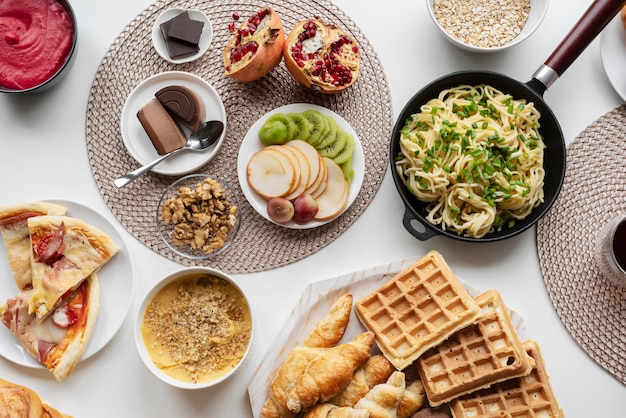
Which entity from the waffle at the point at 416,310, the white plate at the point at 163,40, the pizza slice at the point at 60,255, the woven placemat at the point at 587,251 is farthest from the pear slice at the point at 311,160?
the woven placemat at the point at 587,251

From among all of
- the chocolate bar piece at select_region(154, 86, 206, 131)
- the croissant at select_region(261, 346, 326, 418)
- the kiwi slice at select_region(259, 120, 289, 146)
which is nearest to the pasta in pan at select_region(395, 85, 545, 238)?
the kiwi slice at select_region(259, 120, 289, 146)

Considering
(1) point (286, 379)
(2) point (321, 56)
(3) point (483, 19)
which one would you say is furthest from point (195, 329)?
(3) point (483, 19)

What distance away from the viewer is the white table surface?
3.18 meters

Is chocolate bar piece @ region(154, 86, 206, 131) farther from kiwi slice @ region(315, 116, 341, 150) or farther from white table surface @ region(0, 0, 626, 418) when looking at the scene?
kiwi slice @ region(315, 116, 341, 150)

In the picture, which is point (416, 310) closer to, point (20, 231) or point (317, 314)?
point (317, 314)

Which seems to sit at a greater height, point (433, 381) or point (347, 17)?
point (347, 17)

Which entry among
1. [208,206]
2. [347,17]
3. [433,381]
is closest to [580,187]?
[433,381]

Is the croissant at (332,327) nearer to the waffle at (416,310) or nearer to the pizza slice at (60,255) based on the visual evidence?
the waffle at (416,310)

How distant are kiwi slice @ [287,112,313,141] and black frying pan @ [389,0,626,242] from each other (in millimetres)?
427

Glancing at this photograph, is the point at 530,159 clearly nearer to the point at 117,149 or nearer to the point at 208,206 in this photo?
the point at 208,206

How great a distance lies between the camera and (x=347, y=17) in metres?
3.30

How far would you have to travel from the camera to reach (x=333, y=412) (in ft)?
9.39

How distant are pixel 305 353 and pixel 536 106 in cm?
164

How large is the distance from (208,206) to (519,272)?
1.61 metres
